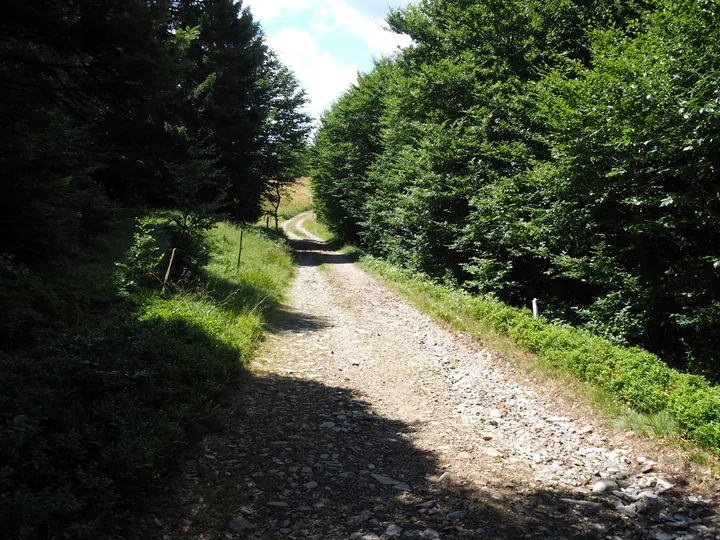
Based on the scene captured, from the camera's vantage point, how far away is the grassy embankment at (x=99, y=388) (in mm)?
2979

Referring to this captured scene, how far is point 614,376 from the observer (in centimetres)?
619

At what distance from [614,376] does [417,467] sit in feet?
11.2

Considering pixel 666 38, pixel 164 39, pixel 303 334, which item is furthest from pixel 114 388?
pixel 666 38

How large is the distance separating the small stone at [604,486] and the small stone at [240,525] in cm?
332

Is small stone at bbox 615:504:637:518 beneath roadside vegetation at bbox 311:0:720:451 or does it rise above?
beneath

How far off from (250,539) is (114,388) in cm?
→ 208

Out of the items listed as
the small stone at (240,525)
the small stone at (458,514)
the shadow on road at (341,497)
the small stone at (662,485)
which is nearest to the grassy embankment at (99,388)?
the shadow on road at (341,497)

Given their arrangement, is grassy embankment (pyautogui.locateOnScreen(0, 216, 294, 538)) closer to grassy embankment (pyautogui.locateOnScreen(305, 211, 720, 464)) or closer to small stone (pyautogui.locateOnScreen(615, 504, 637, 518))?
small stone (pyautogui.locateOnScreen(615, 504, 637, 518))

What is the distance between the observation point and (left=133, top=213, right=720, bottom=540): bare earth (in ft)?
11.8

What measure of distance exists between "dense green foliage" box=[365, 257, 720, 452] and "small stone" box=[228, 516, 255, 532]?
4.67 metres

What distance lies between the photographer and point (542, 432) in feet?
18.5

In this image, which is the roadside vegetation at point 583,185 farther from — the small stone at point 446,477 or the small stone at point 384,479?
the small stone at point 384,479

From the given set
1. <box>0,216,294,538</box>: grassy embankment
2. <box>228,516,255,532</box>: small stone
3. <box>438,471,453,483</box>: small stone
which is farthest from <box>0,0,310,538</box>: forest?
<box>438,471,453,483</box>: small stone

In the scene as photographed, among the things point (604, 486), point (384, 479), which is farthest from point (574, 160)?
point (384, 479)
